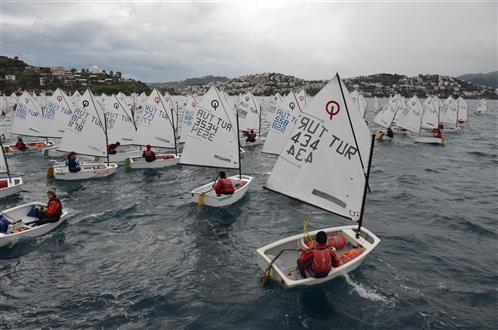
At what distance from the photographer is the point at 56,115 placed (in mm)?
38562

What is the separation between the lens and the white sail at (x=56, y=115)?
37906 millimetres

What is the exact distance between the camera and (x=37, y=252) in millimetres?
15547

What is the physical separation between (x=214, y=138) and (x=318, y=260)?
12890 millimetres

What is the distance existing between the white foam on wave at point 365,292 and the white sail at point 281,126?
773 inches

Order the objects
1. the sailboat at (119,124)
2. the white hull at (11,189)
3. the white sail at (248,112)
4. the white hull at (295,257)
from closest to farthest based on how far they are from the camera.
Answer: the white hull at (295,257) → the white hull at (11,189) → the sailboat at (119,124) → the white sail at (248,112)

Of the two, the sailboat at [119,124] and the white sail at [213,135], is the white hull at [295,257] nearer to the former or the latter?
the white sail at [213,135]

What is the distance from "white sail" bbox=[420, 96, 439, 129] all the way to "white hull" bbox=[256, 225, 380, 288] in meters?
44.7

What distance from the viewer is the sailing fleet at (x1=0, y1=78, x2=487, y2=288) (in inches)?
503

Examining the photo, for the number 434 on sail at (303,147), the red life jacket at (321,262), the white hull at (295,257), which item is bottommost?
the white hull at (295,257)

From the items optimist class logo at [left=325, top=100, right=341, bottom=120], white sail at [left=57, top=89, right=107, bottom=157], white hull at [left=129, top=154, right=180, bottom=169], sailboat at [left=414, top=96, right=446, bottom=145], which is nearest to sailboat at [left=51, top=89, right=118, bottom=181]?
white sail at [left=57, top=89, right=107, bottom=157]

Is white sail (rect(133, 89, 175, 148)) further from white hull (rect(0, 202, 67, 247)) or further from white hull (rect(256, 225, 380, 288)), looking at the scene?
white hull (rect(256, 225, 380, 288))

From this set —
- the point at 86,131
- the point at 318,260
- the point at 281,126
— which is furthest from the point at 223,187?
the point at 86,131

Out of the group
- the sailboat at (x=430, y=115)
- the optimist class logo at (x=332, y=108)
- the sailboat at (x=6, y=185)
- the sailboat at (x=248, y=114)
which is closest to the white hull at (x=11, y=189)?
the sailboat at (x=6, y=185)

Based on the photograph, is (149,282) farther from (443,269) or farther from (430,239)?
(430,239)
